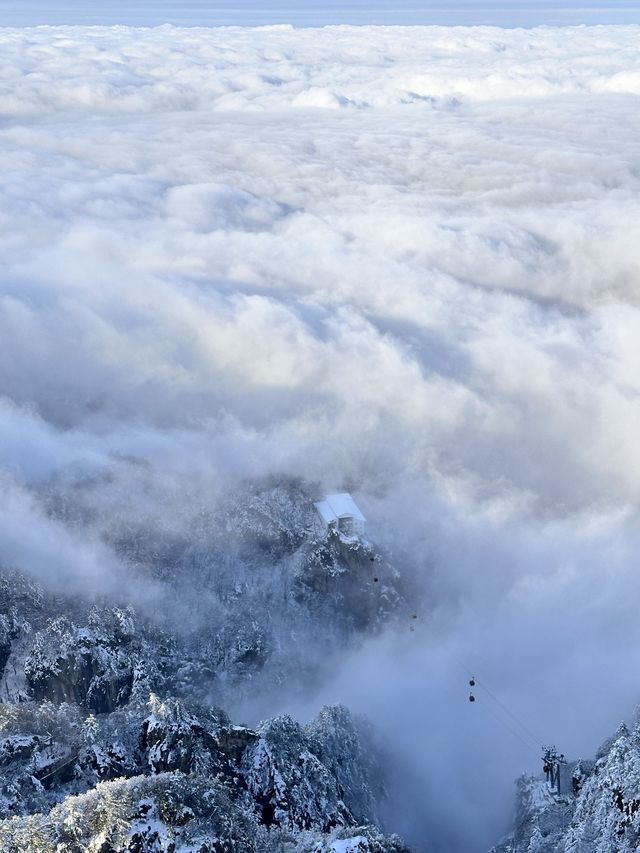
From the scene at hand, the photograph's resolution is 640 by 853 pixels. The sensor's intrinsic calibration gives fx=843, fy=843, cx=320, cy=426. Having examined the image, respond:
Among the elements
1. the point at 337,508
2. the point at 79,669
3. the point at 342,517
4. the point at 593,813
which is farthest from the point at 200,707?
the point at 337,508

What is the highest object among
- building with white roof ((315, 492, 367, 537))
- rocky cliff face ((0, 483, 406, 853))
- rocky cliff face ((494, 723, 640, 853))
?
building with white roof ((315, 492, 367, 537))

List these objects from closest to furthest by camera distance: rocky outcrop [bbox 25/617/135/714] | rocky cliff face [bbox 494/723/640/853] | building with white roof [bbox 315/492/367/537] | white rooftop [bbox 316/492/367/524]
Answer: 1. rocky cliff face [bbox 494/723/640/853]
2. rocky outcrop [bbox 25/617/135/714]
3. building with white roof [bbox 315/492/367/537]
4. white rooftop [bbox 316/492/367/524]

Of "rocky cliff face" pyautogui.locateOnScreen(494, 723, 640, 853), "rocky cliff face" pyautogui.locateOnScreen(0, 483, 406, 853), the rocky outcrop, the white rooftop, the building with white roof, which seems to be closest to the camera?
"rocky cliff face" pyautogui.locateOnScreen(0, 483, 406, 853)

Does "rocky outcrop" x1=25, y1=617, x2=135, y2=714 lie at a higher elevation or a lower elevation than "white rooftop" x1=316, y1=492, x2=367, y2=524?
lower

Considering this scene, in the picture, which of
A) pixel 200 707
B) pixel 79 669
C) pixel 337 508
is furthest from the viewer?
pixel 337 508

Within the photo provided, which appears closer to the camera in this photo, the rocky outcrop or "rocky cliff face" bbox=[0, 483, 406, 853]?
"rocky cliff face" bbox=[0, 483, 406, 853]

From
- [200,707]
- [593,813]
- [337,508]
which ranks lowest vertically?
[593,813]

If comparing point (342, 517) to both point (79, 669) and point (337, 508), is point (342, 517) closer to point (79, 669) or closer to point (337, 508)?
point (337, 508)

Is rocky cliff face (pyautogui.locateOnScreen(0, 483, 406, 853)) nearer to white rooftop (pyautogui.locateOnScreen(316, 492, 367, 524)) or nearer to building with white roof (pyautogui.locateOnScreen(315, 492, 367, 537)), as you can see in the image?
building with white roof (pyautogui.locateOnScreen(315, 492, 367, 537))

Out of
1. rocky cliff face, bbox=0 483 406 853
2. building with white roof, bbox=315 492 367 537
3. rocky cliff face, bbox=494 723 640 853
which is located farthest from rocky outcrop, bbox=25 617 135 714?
building with white roof, bbox=315 492 367 537

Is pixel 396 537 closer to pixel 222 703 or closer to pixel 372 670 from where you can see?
pixel 372 670
